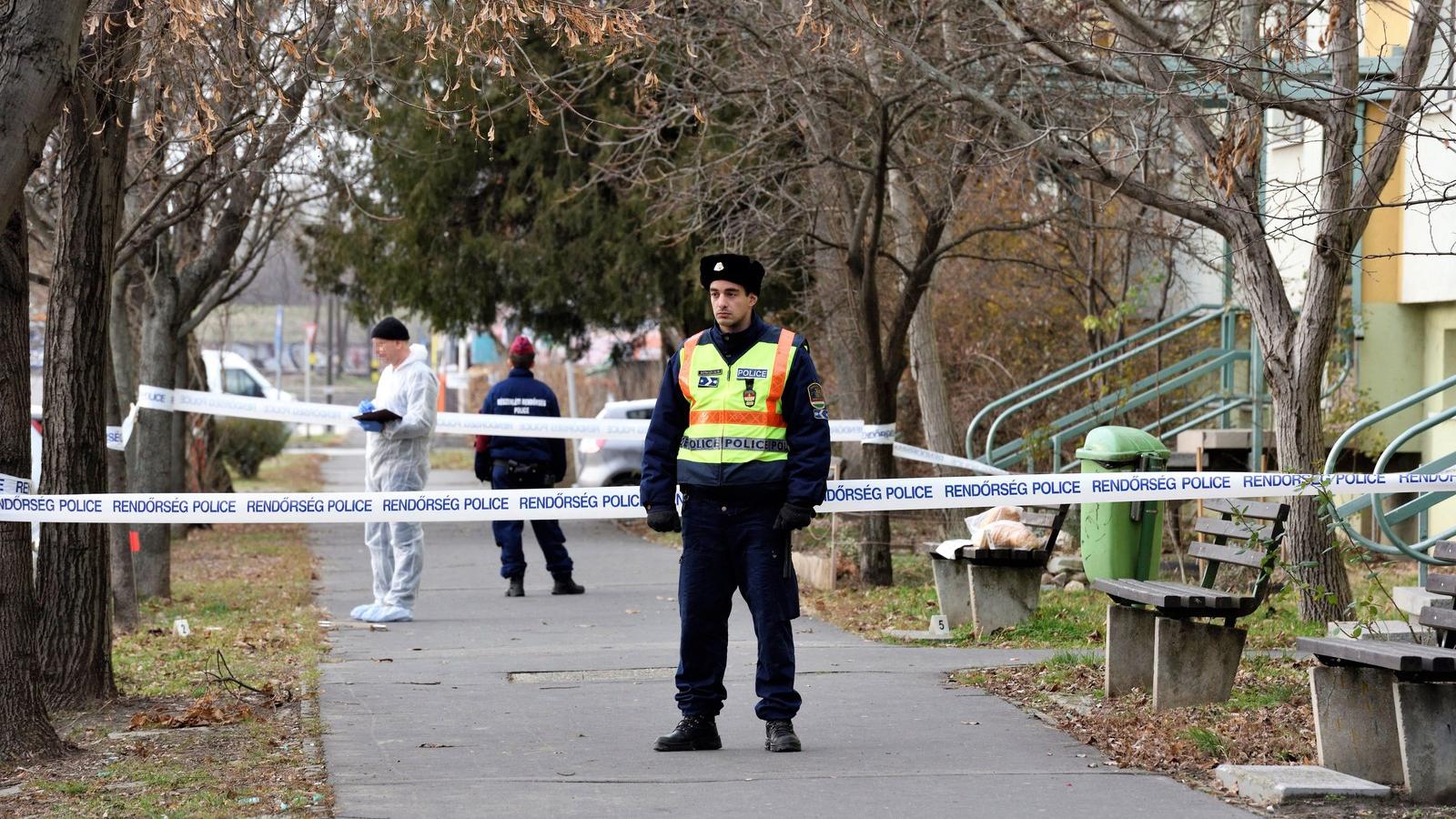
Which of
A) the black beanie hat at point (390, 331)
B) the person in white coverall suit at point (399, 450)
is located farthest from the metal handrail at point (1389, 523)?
the black beanie hat at point (390, 331)

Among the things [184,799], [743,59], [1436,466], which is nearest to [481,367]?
[743,59]

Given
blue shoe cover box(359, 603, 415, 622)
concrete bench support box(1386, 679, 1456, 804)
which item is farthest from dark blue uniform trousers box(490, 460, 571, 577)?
concrete bench support box(1386, 679, 1456, 804)

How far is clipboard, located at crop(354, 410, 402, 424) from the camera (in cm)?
1086

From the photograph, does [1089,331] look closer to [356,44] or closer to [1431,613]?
[356,44]

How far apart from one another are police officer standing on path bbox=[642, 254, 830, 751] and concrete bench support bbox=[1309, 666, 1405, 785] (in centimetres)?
190

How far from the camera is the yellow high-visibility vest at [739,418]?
6.57 meters

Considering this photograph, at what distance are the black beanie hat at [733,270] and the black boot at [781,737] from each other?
164 centimetres

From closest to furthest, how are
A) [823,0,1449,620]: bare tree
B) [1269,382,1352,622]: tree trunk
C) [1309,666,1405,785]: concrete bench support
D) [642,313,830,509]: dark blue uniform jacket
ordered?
[1309,666,1405,785]: concrete bench support < [642,313,830,509]: dark blue uniform jacket < [823,0,1449,620]: bare tree < [1269,382,1352,622]: tree trunk

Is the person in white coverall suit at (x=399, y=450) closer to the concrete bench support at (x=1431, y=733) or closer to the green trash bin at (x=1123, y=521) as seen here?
the green trash bin at (x=1123, y=521)

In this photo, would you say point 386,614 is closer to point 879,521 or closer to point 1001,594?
point 879,521

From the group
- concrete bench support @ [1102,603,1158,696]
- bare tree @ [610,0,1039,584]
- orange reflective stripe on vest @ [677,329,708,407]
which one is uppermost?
bare tree @ [610,0,1039,584]

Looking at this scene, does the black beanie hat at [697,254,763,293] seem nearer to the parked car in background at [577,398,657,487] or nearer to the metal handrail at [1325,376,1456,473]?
the metal handrail at [1325,376,1456,473]

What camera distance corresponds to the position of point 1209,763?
6266 mm

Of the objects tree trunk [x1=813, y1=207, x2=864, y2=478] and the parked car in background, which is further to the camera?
the parked car in background
